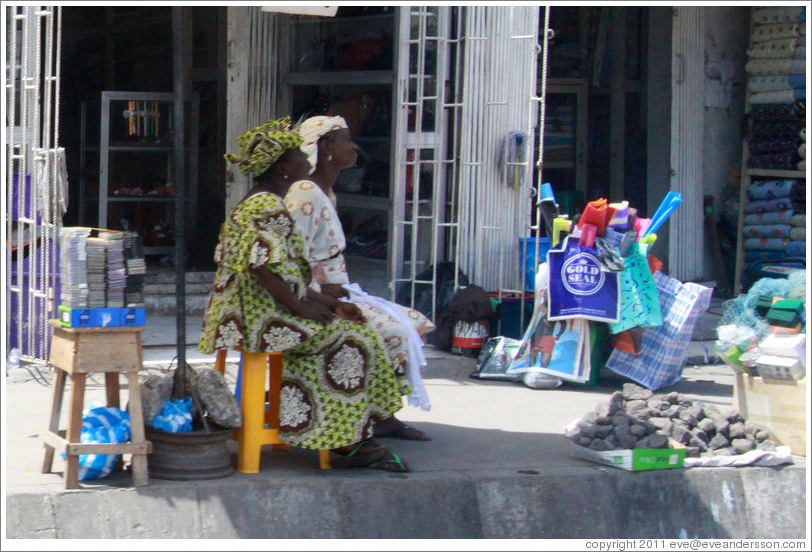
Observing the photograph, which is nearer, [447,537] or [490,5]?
[447,537]

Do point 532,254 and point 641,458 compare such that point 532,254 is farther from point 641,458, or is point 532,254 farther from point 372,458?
point 372,458

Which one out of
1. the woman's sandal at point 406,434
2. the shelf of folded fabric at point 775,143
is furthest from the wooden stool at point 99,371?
the shelf of folded fabric at point 775,143

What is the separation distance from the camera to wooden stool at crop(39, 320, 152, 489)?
4.36 meters

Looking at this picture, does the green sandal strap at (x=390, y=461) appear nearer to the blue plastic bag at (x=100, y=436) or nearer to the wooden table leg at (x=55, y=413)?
the blue plastic bag at (x=100, y=436)

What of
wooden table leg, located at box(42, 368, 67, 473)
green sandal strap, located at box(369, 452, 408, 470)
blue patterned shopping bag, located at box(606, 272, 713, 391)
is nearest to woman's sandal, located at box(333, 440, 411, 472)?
green sandal strap, located at box(369, 452, 408, 470)

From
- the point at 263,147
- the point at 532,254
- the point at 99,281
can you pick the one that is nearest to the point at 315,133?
the point at 263,147

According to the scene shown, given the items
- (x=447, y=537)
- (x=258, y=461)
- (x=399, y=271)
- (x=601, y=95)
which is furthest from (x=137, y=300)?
(x=601, y=95)

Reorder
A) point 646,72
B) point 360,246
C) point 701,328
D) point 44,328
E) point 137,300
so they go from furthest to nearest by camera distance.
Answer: point 646,72
point 360,246
point 701,328
point 44,328
point 137,300

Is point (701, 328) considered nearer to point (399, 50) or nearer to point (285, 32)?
point (399, 50)

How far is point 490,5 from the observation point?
7371 mm

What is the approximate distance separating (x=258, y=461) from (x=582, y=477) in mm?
1441

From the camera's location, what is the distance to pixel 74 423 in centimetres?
437

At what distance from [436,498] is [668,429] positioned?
132 cm

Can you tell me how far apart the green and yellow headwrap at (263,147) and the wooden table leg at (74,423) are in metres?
1.10
